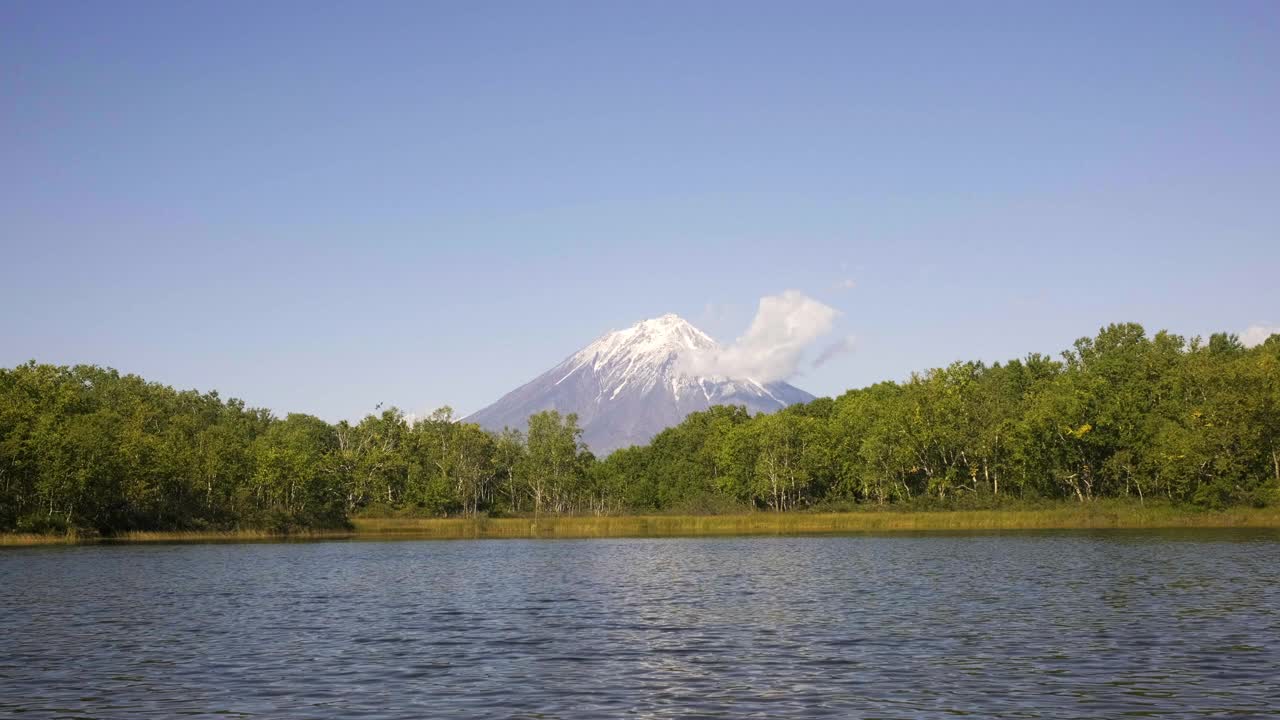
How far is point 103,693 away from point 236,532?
101m

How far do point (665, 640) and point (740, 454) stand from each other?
426 ft

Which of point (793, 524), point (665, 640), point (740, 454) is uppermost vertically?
point (740, 454)

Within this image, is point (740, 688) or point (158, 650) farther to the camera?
point (158, 650)

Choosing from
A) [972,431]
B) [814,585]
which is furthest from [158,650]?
[972,431]

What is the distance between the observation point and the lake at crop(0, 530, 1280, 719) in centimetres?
2228

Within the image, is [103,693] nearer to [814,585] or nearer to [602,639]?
[602,639]

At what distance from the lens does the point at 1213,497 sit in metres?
101

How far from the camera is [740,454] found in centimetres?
16075

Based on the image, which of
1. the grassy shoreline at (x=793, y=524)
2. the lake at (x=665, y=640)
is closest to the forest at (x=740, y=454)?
the grassy shoreline at (x=793, y=524)

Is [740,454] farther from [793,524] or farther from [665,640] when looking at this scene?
[665,640]

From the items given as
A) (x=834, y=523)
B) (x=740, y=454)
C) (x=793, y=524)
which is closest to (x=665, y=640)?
(x=834, y=523)

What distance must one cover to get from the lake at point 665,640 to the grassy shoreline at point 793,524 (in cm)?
4224

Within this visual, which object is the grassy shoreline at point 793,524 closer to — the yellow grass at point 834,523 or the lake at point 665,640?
the yellow grass at point 834,523

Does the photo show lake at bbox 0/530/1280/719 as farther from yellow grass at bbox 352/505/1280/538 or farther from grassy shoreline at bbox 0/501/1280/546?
yellow grass at bbox 352/505/1280/538
